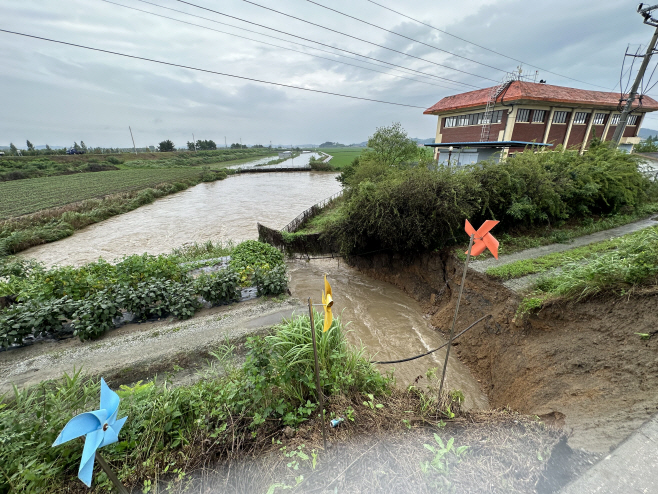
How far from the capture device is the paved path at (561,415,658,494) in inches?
66.9

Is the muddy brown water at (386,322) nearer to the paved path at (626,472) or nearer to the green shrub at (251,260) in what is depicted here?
the green shrub at (251,260)

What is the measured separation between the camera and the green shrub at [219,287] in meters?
4.67

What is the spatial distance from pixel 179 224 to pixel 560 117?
27693mm

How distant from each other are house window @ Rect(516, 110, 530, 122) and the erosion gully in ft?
51.6

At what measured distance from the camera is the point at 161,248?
1184 cm

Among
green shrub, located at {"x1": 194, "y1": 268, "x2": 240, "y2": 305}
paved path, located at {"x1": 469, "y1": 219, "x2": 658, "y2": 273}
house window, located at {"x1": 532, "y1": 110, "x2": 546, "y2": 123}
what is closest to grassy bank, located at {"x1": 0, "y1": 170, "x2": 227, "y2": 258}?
green shrub, located at {"x1": 194, "y1": 268, "x2": 240, "y2": 305}

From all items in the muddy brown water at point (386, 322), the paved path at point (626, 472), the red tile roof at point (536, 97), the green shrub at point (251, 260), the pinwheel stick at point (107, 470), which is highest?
the red tile roof at point (536, 97)

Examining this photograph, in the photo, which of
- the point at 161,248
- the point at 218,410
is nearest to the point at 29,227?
the point at 161,248

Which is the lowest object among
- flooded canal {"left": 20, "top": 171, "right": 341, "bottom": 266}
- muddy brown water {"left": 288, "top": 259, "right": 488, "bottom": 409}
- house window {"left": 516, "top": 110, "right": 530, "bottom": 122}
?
muddy brown water {"left": 288, "top": 259, "right": 488, "bottom": 409}

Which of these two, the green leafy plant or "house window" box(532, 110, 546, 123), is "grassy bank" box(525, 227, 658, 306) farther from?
"house window" box(532, 110, 546, 123)

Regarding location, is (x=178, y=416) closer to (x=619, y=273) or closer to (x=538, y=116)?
(x=619, y=273)

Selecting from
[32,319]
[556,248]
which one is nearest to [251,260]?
[32,319]

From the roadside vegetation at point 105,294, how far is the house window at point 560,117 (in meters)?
24.2

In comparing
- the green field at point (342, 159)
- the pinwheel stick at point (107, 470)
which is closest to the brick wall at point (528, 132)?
the pinwheel stick at point (107, 470)
